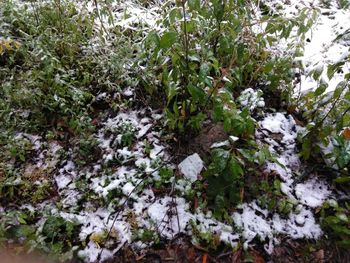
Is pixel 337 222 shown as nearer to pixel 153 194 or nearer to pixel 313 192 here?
pixel 313 192

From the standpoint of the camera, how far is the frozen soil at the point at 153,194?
2.27m

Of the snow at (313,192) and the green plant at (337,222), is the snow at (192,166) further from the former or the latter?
the green plant at (337,222)

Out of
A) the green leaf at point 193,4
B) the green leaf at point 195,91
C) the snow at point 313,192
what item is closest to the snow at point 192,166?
the green leaf at point 195,91

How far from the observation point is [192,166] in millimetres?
2576

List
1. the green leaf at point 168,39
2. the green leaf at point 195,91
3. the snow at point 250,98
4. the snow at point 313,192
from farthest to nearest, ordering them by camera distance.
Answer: the snow at point 250,98
the snow at point 313,192
the green leaf at point 195,91
the green leaf at point 168,39

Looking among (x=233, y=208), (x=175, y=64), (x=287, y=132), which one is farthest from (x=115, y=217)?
(x=287, y=132)

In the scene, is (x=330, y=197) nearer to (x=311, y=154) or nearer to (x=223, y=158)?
(x=311, y=154)

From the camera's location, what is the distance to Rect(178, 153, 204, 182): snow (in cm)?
255

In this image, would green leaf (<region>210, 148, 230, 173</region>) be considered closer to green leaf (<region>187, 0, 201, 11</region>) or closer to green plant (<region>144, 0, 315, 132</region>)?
green plant (<region>144, 0, 315, 132</region>)

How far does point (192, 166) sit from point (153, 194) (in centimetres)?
39

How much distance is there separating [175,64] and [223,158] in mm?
794

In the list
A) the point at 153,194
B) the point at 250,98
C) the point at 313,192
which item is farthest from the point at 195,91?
the point at 313,192

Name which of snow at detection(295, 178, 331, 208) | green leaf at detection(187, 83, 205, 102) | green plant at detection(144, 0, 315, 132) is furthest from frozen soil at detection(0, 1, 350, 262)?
green leaf at detection(187, 83, 205, 102)

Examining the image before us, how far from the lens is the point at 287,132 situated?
2.87 m
